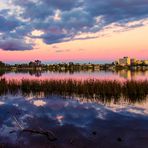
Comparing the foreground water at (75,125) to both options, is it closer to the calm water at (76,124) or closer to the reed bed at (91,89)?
the calm water at (76,124)

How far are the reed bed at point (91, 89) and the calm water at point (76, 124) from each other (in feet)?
15.4

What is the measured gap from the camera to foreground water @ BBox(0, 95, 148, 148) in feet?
39.2

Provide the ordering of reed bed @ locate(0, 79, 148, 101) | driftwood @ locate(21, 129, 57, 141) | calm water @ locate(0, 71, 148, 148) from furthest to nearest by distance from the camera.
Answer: reed bed @ locate(0, 79, 148, 101)
driftwood @ locate(21, 129, 57, 141)
calm water @ locate(0, 71, 148, 148)

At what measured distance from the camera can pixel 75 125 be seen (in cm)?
1517

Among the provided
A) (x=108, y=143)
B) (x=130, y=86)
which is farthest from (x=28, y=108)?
(x=130, y=86)

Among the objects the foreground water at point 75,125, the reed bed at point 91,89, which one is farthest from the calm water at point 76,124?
the reed bed at point 91,89

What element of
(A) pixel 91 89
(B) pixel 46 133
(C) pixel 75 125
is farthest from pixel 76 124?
(A) pixel 91 89

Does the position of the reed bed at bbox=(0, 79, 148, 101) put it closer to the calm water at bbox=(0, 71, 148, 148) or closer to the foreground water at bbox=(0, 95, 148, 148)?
the calm water at bbox=(0, 71, 148, 148)

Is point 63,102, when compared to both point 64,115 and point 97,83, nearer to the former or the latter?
point 64,115

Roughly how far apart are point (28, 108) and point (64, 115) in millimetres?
4126

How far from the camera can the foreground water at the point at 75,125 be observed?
39.2 feet

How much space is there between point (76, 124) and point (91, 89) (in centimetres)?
1501

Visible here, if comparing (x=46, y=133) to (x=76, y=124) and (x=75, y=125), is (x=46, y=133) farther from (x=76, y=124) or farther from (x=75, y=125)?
(x=76, y=124)

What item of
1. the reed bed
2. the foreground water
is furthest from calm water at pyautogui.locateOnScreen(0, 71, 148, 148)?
the reed bed
